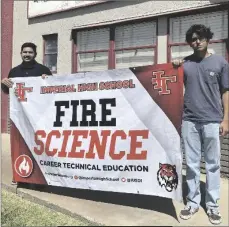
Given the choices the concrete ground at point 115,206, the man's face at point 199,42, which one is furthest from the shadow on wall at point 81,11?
the concrete ground at point 115,206

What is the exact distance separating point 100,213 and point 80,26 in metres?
5.73

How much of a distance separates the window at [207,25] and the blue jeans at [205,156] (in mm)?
3028

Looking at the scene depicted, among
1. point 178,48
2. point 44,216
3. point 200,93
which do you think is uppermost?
point 178,48

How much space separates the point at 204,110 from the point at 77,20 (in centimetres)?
603

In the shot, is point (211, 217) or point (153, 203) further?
point (153, 203)

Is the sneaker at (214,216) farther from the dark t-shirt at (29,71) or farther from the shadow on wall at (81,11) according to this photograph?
the shadow on wall at (81,11)

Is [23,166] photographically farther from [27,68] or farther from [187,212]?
[187,212]

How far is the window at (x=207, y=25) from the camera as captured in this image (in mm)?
6922

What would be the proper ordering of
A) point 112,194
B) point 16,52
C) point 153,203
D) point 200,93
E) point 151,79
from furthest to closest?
point 16,52, point 112,194, point 153,203, point 151,79, point 200,93

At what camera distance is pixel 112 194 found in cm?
520

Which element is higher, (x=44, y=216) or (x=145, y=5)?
(x=145, y=5)

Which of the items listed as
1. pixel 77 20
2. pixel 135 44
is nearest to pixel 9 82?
pixel 135 44

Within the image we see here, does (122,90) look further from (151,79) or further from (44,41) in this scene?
(44,41)

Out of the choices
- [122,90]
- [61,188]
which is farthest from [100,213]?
[122,90]
